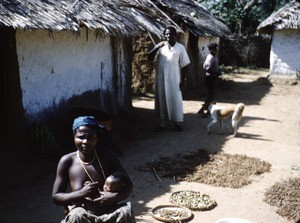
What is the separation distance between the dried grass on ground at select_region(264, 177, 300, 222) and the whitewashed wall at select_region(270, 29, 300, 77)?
11.5 meters

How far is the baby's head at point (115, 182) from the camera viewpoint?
300 centimetres

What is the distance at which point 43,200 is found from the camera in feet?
16.0

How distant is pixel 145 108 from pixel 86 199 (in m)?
7.91

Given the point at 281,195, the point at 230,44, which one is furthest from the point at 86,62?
the point at 230,44

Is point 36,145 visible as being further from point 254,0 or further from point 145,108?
point 254,0

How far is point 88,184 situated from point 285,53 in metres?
15.0

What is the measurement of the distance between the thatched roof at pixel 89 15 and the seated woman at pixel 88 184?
2.84 m

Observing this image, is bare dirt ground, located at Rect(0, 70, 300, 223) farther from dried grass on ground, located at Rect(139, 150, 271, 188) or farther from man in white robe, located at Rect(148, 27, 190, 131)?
man in white robe, located at Rect(148, 27, 190, 131)

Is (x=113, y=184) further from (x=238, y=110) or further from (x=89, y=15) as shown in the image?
(x=238, y=110)

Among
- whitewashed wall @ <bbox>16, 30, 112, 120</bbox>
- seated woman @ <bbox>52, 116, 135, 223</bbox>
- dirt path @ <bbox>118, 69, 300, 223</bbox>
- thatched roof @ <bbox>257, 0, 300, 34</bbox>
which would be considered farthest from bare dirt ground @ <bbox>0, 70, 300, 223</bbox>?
thatched roof @ <bbox>257, 0, 300, 34</bbox>

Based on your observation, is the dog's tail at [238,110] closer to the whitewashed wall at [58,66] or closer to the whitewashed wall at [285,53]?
the whitewashed wall at [58,66]

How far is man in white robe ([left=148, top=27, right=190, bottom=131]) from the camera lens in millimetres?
7970

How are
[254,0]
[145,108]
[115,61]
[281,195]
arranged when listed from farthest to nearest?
1. [254,0]
2. [145,108]
3. [115,61]
4. [281,195]

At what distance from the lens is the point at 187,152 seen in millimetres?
7094
